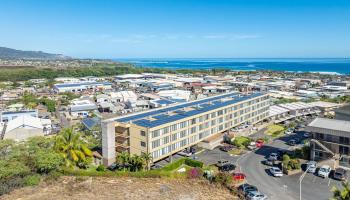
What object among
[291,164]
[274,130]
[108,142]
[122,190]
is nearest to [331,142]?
[291,164]

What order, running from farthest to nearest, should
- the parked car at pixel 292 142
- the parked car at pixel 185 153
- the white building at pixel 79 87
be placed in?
the white building at pixel 79 87 < the parked car at pixel 292 142 < the parked car at pixel 185 153

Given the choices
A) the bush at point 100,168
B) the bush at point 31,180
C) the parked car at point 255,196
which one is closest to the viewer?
the parked car at point 255,196

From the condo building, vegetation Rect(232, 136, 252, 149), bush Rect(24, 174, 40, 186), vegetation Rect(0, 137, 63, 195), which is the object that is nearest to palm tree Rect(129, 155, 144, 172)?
the condo building

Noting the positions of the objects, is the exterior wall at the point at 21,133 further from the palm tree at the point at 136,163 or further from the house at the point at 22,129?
the palm tree at the point at 136,163

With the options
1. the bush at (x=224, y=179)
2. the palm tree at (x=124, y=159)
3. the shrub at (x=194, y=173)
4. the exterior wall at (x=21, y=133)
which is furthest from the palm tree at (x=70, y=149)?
the exterior wall at (x=21, y=133)

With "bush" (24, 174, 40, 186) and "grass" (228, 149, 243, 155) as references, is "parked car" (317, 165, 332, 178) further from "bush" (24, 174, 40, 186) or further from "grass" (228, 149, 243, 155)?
"bush" (24, 174, 40, 186)

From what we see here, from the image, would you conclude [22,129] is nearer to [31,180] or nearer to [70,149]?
[70,149]

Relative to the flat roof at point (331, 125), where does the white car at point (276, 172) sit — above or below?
below
